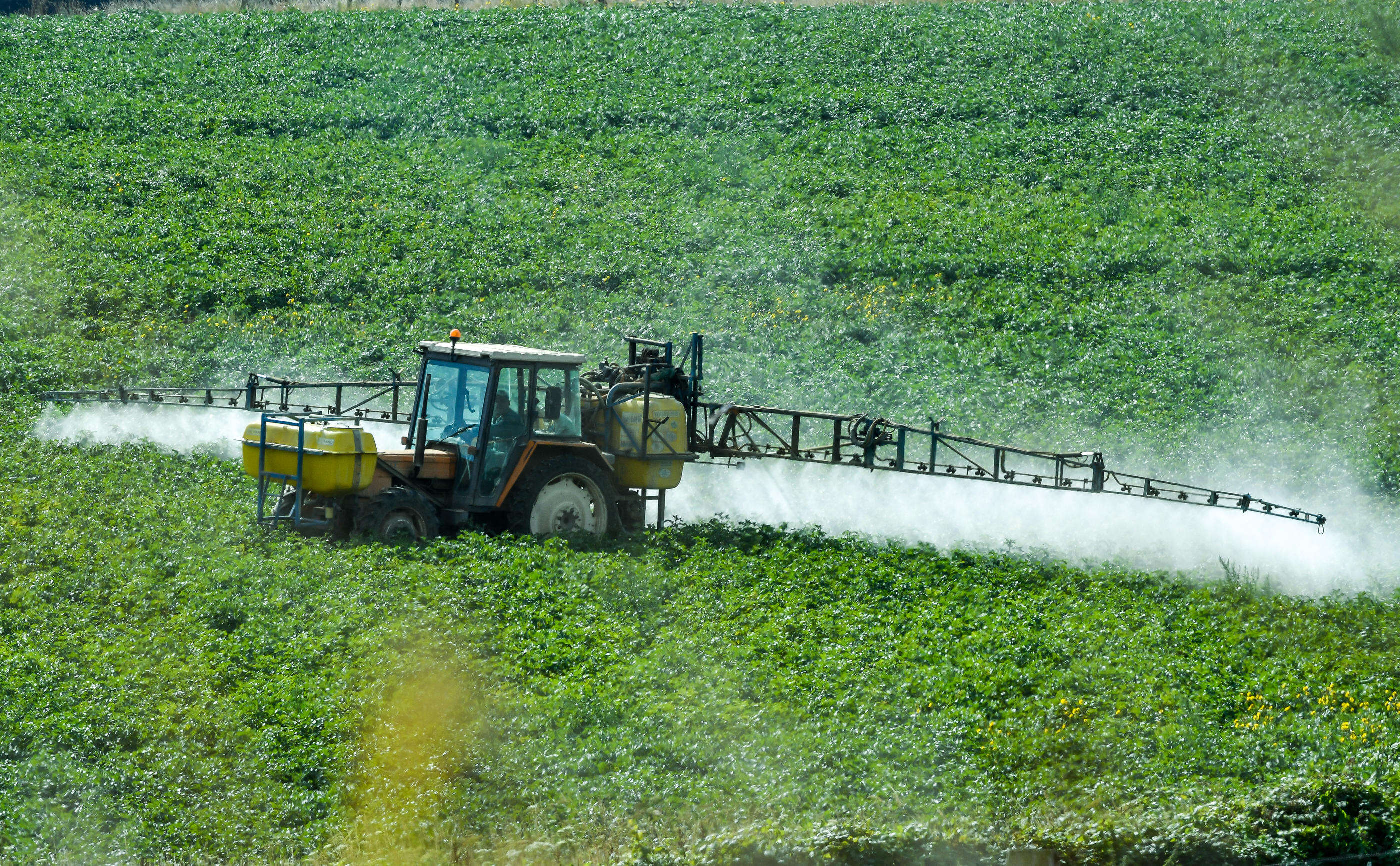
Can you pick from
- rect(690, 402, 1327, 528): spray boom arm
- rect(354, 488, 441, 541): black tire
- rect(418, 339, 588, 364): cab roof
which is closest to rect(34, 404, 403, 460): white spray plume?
rect(418, 339, 588, 364): cab roof

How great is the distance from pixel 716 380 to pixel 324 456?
35.9 feet

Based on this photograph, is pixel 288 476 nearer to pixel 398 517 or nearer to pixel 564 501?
pixel 398 517

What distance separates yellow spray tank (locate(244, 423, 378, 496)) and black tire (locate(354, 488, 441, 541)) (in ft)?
0.81

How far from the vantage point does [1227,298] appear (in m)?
25.4

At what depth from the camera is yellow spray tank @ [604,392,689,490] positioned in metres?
15.0

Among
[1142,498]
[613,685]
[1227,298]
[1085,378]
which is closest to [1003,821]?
[613,685]

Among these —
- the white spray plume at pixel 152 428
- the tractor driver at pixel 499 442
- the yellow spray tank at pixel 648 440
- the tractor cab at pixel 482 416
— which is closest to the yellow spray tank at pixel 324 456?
the tractor cab at pixel 482 416

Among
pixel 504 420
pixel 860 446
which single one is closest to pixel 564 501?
pixel 504 420

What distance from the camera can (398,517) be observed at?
13.5 meters

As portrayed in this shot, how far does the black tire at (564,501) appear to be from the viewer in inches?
550

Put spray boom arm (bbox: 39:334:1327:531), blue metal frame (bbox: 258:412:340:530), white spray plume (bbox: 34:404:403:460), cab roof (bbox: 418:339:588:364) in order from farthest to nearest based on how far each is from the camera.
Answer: white spray plume (bbox: 34:404:403:460) → spray boom arm (bbox: 39:334:1327:531) → cab roof (bbox: 418:339:588:364) → blue metal frame (bbox: 258:412:340:530)

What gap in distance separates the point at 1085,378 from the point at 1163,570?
9.33m

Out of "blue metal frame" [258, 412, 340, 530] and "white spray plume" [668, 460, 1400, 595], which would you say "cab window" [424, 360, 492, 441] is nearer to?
"blue metal frame" [258, 412, 340, 530]

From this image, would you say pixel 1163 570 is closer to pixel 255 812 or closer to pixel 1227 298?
pixel 255 812
